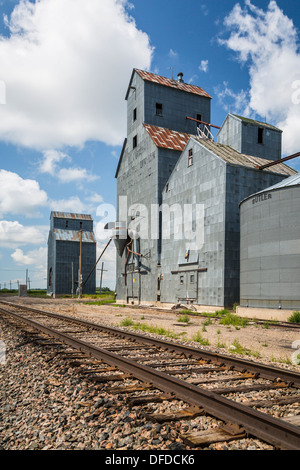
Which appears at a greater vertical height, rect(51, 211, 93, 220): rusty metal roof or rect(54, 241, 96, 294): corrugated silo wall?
rect(51, 211, 93, 220): rusty metal roof

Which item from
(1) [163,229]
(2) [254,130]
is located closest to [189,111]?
(2) [254,130]

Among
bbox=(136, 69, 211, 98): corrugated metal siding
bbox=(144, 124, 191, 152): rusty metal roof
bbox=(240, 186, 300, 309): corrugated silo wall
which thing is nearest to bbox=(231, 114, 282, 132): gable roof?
bbox=(144, 124, 191, 152): rusty metal roof

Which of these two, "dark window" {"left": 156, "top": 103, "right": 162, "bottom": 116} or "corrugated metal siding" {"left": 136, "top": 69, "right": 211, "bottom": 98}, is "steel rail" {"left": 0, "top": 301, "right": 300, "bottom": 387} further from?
"corrugated metal siding" {"left": 136, "top": 69, "right": 211, "bottom": 98}

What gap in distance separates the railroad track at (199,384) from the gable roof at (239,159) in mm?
20467

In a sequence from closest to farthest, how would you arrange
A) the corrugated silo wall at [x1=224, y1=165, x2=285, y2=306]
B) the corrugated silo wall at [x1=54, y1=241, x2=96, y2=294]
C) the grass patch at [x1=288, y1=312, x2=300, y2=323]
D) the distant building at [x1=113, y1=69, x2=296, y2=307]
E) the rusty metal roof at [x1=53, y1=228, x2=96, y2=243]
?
the grass patch at [x1=288, y1=312, x2=300, y2=323], the corrugated silo wall at [x1=224, y1=165, x2=285, y2=306], the distant building at [x1=113, y1=69, x2=296, y2=307], the corrugated silo wall at [x1=54, y1=241, x2=96, y2=294], the rusty metal roof at [x1=53, y1=228, x2=96, y2=243]

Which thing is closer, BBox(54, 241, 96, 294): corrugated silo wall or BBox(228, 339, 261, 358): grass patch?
BBox(228, 339, 261, 358): grass patch

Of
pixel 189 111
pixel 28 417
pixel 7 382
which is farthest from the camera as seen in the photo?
pixel 189 111

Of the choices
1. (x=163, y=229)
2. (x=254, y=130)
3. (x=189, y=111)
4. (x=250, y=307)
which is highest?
(x=189, y=111)

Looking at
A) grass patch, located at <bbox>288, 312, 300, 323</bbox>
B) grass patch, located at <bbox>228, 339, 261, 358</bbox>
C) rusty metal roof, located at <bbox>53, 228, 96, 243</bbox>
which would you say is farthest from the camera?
rusty metal roof, located at <bbox>53, 228, 96, 243</bbox>

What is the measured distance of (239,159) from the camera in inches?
1163

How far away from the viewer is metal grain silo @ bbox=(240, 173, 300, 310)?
21375mm

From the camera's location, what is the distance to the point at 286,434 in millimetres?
4160
